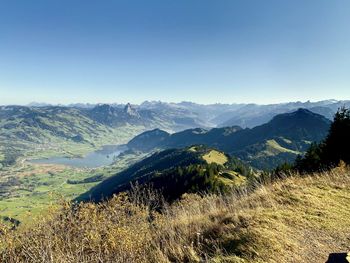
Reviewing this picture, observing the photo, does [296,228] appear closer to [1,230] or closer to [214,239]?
[214,239]

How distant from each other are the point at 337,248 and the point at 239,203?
4030mm

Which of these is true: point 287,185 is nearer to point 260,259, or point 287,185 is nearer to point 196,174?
point 260,259

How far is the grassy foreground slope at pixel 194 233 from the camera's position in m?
7.25

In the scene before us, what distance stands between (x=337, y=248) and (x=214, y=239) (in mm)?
2928

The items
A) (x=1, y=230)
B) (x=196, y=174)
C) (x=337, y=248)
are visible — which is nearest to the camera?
(x=337, y=248)

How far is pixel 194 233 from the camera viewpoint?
28.5 ft

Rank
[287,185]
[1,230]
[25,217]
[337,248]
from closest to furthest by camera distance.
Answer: [337,248]
[1,230]
[25,217]
[287,185]

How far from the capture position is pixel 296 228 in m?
8.70

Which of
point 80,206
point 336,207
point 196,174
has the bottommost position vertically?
point 196,174

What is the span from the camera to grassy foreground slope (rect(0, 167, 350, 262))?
7.25m

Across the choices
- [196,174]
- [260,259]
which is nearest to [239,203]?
[260,259]

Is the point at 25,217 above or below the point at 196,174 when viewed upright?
above

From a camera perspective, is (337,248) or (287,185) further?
(287,185)

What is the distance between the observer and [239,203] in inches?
443
